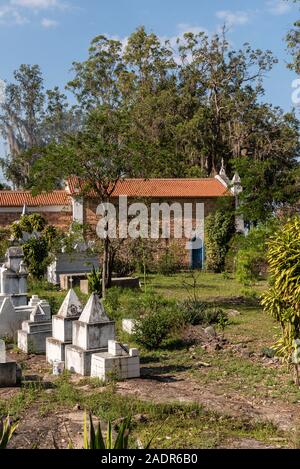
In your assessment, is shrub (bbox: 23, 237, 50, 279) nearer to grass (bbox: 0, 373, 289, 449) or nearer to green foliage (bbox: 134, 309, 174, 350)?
green foliage (bbox: 134, 309, 174, 350)

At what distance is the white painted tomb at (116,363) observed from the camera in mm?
9336

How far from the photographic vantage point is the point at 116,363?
9438 millimetres

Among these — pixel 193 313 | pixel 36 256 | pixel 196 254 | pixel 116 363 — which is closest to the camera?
pixel 116 363

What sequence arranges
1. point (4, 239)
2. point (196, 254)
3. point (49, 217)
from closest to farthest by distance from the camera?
point (4, 239) → point (196, 254) → point (49, 217)

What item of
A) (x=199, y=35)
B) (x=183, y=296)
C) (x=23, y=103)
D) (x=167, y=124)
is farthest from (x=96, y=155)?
(x=23, y=103)

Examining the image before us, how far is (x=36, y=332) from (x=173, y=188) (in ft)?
60.7

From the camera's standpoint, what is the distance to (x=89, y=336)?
10008mm

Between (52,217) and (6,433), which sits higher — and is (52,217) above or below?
above

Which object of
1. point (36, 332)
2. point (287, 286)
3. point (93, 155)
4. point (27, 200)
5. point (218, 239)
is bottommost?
point (36, 332)

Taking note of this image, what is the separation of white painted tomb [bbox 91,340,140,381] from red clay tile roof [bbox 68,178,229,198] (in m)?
19.1

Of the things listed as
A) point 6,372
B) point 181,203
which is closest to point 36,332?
point 6,372

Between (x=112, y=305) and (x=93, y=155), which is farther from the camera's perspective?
(x=93, y=155)

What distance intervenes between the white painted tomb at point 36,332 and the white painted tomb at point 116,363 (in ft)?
9.10

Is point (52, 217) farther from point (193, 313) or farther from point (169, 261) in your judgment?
point (193, 313)
